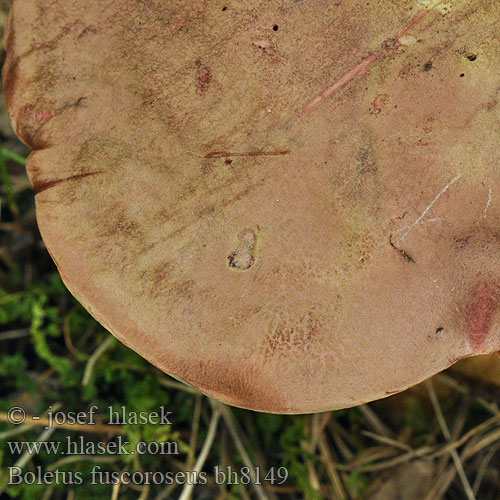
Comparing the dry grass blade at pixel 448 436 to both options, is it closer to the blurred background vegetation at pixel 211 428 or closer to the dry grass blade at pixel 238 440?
the blurred background vegetation at pixel 211 428

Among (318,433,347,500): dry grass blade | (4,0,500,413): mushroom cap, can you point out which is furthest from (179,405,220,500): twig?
(4,0,500,413): mushroom cap

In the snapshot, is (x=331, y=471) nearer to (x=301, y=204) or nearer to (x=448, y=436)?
(x=448, y=436)

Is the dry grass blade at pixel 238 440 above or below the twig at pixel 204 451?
below

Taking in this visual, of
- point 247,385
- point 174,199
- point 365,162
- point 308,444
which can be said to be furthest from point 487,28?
point 308,444

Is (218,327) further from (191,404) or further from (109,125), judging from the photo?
(191,404)

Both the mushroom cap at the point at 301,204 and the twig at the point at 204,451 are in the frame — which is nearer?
the mushroom cap at the point at 301,204

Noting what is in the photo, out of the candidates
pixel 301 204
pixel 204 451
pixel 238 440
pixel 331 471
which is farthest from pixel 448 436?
pixel 301 204

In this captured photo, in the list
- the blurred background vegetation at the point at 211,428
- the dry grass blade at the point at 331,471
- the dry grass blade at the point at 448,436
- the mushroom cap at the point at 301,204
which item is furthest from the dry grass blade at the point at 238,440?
the mushroom cap at the point at 301,204
